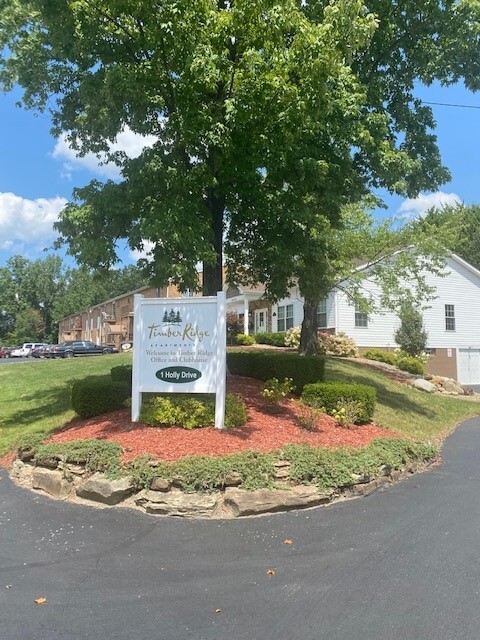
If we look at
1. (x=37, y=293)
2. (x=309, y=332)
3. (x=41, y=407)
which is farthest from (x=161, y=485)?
(x=37, y=293)

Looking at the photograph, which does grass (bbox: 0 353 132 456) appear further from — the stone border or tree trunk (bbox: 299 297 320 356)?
tree trunk (bbox: 299 297 320 356)

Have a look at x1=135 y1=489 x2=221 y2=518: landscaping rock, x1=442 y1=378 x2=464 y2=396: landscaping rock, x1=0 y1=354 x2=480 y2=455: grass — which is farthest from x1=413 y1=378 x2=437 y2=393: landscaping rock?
x1=135 y1=489 x2=221 y2=518: landscaping rock

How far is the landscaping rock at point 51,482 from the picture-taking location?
23.4ft

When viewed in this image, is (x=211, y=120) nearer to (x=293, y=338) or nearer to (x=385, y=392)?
(x=385, y=392)

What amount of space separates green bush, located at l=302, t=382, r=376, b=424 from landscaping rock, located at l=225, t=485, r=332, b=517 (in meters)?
3.30

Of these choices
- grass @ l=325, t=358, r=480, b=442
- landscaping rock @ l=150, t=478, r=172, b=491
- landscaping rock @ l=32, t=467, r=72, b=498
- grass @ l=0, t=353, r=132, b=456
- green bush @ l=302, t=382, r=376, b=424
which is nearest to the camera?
landscaping rock @ l=150, t=478, r=172, b=491

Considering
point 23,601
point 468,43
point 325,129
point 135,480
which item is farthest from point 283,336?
point 23,601

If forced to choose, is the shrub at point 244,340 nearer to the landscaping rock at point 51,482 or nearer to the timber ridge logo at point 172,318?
the timber ridge logo at point 172,318

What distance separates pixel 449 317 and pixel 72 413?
2563cm

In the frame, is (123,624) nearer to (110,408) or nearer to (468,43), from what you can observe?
(110,408)

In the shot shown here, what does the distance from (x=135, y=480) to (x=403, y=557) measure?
3233 mm

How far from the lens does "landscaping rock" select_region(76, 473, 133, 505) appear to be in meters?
6.65

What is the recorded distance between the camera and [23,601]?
4301 millimetres

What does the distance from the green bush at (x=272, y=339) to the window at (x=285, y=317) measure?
2.66 metres
